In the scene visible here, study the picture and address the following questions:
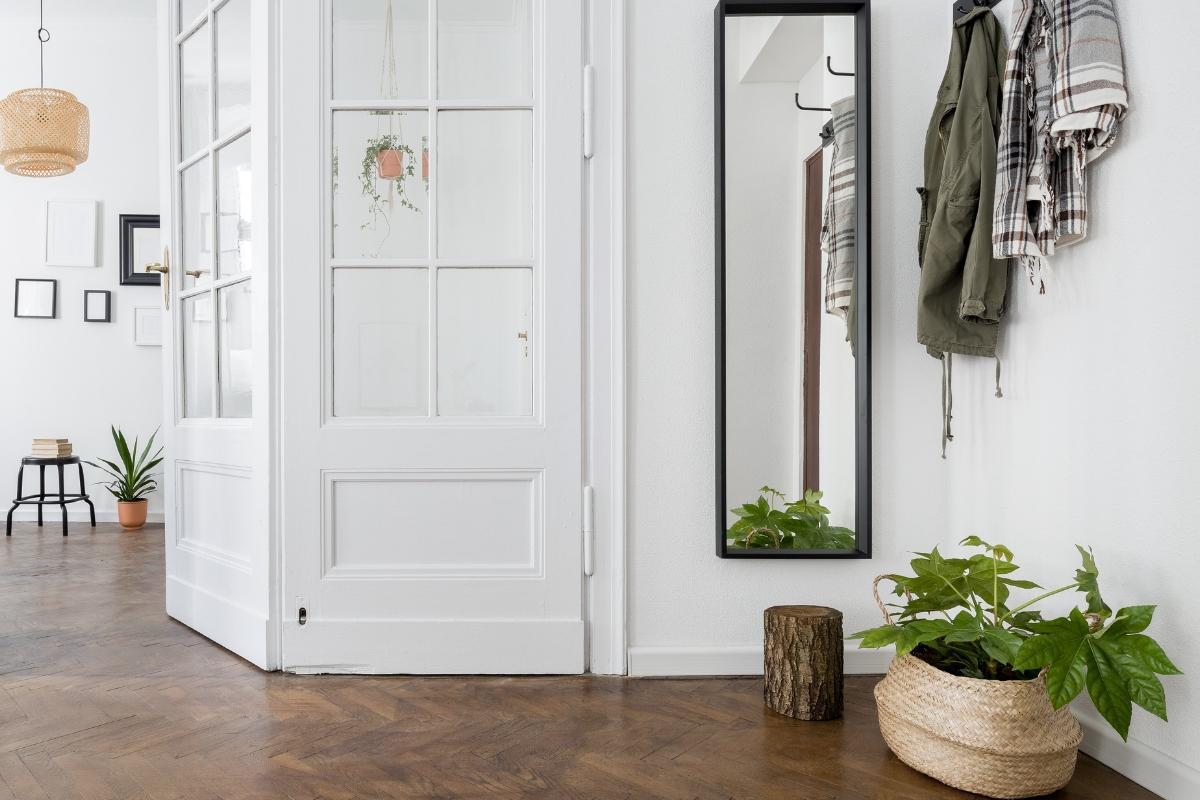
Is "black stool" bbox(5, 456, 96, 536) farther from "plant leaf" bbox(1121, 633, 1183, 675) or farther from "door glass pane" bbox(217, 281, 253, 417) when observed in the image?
"plant leaf" bbox(1121, 633, 1183, 675)

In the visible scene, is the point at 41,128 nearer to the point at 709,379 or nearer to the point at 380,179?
the point at 380,179

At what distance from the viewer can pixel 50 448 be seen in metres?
4.64

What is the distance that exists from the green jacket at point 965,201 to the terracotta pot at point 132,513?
4495 millimetres

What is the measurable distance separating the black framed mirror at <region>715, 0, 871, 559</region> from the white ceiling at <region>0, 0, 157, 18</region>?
4400 mm

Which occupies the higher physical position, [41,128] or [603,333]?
[41,128]

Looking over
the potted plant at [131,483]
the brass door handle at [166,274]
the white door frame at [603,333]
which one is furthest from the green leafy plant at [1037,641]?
the potted plant at [131,483]

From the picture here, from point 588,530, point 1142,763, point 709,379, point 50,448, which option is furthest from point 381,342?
point 50,448

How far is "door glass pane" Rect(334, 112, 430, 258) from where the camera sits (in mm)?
2209

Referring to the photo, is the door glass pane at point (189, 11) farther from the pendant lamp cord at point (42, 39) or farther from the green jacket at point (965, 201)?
the pendant lamp cord at point (42, 39)

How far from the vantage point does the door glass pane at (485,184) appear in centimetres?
221

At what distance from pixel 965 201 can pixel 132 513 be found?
4.70 m

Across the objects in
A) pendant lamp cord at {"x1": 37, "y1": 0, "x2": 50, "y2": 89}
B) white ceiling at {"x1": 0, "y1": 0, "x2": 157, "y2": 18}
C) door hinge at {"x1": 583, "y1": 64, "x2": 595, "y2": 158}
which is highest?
white ceiling at {"x1": 0, "y1": 0, "x2": 157, "y2": 18}

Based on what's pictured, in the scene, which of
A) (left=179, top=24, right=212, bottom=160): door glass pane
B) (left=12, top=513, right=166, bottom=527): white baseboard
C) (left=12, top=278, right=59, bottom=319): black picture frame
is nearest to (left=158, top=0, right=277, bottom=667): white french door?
(left=179, top=24, right=212, bottom=160): door glass pane

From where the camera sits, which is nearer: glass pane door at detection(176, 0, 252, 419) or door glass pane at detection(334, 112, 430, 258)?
door glass pane at detection(334, 112, 430, 258)
